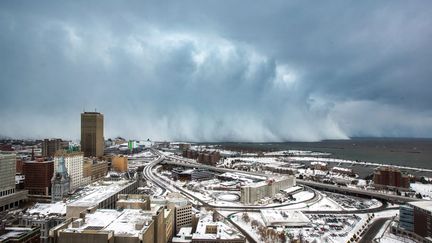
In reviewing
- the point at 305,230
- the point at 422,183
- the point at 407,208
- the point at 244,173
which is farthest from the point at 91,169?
the point at 422,183

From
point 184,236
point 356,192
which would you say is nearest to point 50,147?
point 184,236

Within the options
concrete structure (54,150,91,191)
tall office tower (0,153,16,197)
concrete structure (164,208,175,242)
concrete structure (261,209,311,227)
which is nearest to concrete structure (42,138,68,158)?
concrete structure (54,150,91,191)

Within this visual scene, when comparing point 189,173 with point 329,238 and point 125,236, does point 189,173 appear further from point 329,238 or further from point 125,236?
point 125,236

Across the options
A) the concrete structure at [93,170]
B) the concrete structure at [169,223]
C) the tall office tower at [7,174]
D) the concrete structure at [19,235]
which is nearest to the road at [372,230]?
the concrete structure at [169,223]

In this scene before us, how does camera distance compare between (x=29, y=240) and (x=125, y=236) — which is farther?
(x=29, y=240)

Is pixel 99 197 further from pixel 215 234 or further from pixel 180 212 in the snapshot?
pixel 215 234
